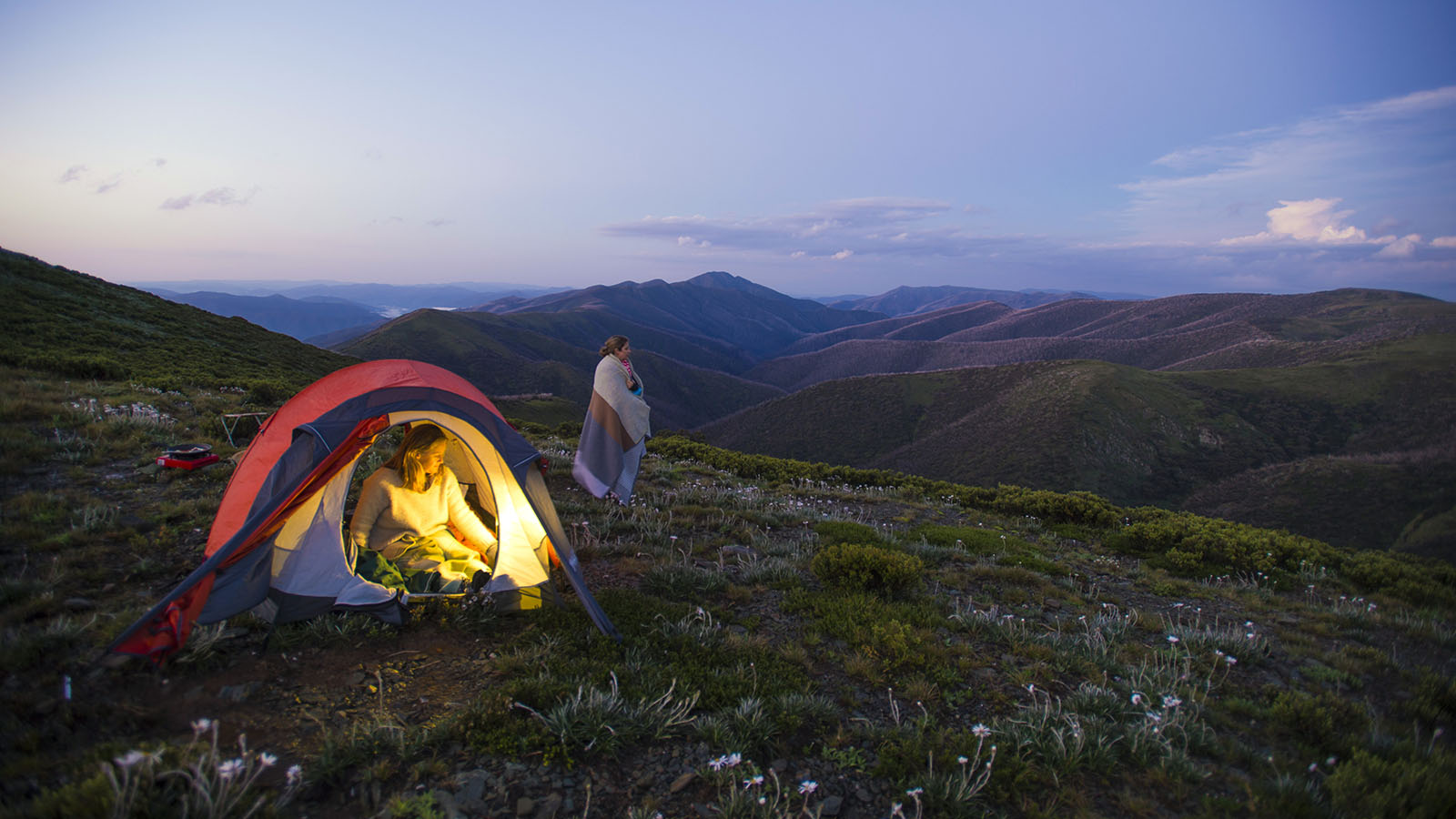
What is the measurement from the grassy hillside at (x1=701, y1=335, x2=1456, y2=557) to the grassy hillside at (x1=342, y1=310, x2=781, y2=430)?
43.3m

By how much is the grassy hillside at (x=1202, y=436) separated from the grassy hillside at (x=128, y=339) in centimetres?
5731

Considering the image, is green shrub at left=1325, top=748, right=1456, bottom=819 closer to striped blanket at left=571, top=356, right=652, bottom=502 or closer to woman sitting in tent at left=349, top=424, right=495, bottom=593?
woman sitting in tent at left=349, top=424, right=495, bottom=593

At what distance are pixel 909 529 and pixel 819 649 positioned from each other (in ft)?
17.4

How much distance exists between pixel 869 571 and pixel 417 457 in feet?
18.2

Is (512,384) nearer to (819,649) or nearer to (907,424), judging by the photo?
(907,424)

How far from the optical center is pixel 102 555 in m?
5.68

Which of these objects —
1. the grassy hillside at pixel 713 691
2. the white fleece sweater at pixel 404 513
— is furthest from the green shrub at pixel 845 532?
the white fleece sweater at pixel 404 513

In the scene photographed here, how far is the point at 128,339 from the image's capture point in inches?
895

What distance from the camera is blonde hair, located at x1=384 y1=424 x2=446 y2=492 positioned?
21.1 feet

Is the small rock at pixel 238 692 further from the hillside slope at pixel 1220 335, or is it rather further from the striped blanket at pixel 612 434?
the hillside slope at pixel 1220 335

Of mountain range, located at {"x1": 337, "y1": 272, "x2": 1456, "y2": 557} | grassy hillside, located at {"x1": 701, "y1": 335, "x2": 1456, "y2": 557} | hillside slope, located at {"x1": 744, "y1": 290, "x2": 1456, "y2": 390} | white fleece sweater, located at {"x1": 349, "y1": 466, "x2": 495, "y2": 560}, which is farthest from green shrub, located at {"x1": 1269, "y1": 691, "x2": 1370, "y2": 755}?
hillside slope, located at {"x1": 744, "y1": 290, "x2": 1456, "y2": 390}

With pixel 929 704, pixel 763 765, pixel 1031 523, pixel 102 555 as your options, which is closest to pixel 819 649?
pixel 929 704

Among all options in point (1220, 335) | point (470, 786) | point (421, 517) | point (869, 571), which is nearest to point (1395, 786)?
point (869, 571)

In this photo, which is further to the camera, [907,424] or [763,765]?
[907,424]
